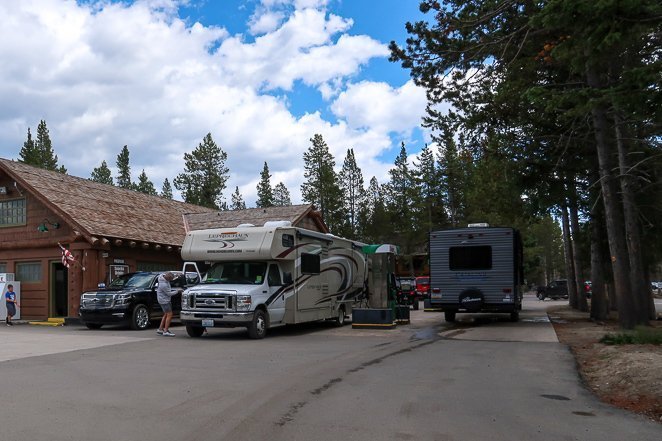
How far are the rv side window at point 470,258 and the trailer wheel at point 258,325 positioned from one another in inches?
288

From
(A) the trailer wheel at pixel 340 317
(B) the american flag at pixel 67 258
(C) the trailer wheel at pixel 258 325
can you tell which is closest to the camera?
(C) the trailer wheel at pixel 258 325

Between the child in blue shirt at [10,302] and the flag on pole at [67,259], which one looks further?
the flag on pole at [67,259]

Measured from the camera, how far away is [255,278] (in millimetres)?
15742

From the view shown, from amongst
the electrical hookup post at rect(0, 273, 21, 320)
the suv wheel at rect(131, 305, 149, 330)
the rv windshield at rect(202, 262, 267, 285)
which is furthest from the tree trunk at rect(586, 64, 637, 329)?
the electrical hookup post at rect(0, 273, 21, 320)

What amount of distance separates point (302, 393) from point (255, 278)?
8.02 m

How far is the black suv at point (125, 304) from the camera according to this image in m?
18.4

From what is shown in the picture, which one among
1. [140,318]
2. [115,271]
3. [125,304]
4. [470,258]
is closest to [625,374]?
[470,258]

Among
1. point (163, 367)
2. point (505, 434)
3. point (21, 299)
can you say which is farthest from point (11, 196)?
point (505, 434)

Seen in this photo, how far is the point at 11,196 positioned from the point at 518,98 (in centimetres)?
2115

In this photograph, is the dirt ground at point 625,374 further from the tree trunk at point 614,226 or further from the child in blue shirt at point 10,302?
the child in blue shirt at point 10,302

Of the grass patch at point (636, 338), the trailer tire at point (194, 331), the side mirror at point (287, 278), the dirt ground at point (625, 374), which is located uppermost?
the side mirror at point (287, 278)

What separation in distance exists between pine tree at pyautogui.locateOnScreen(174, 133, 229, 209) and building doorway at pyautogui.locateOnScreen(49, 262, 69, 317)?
40.2 m

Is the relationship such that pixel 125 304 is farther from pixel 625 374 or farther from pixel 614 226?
pixel 614 226

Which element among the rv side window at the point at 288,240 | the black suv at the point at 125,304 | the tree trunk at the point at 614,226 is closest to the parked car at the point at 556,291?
the tree trunk at the point at 614,226
